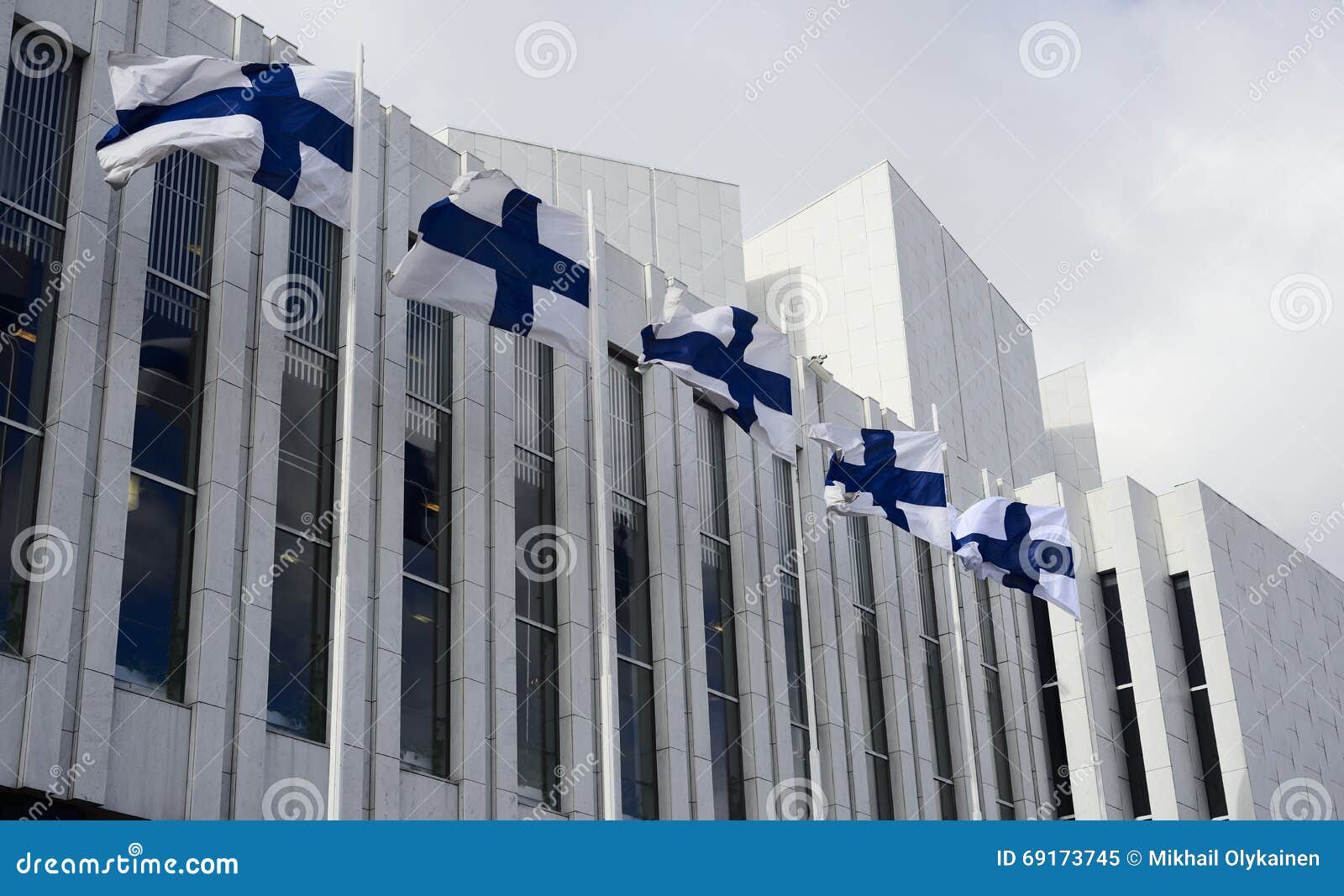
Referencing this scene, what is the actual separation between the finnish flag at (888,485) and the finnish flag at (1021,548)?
259cm

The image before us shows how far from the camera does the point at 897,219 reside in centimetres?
4647

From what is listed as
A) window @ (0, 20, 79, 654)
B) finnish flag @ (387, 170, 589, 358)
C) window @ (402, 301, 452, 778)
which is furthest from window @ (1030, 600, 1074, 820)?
window @ (0, 20, 79, 654)

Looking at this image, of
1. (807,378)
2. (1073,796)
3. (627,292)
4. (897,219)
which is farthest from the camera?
(897,219)

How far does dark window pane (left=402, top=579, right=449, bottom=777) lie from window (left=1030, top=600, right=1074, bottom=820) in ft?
62.7

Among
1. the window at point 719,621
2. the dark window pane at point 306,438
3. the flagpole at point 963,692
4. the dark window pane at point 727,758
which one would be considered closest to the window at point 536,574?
the dark window pane at point 306,438

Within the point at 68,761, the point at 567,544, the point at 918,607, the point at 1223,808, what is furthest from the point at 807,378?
the point at 68,761

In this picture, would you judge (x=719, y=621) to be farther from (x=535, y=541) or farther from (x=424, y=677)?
(x=424, y=677)

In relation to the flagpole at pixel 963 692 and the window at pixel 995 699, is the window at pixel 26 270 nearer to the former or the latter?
the flagpole at pixel 963 692

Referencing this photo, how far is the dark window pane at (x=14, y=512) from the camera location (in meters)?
18.2

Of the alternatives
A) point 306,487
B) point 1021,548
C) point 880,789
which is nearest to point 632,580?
point 306,487

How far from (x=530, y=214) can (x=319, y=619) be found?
21.3ft

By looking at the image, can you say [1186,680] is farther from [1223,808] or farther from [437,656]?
[437,656]

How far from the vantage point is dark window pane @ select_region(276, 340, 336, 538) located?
22172mm

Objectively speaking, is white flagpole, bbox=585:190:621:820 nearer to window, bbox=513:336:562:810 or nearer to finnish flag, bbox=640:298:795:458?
finnish flag, bbox=640:298:795:458
